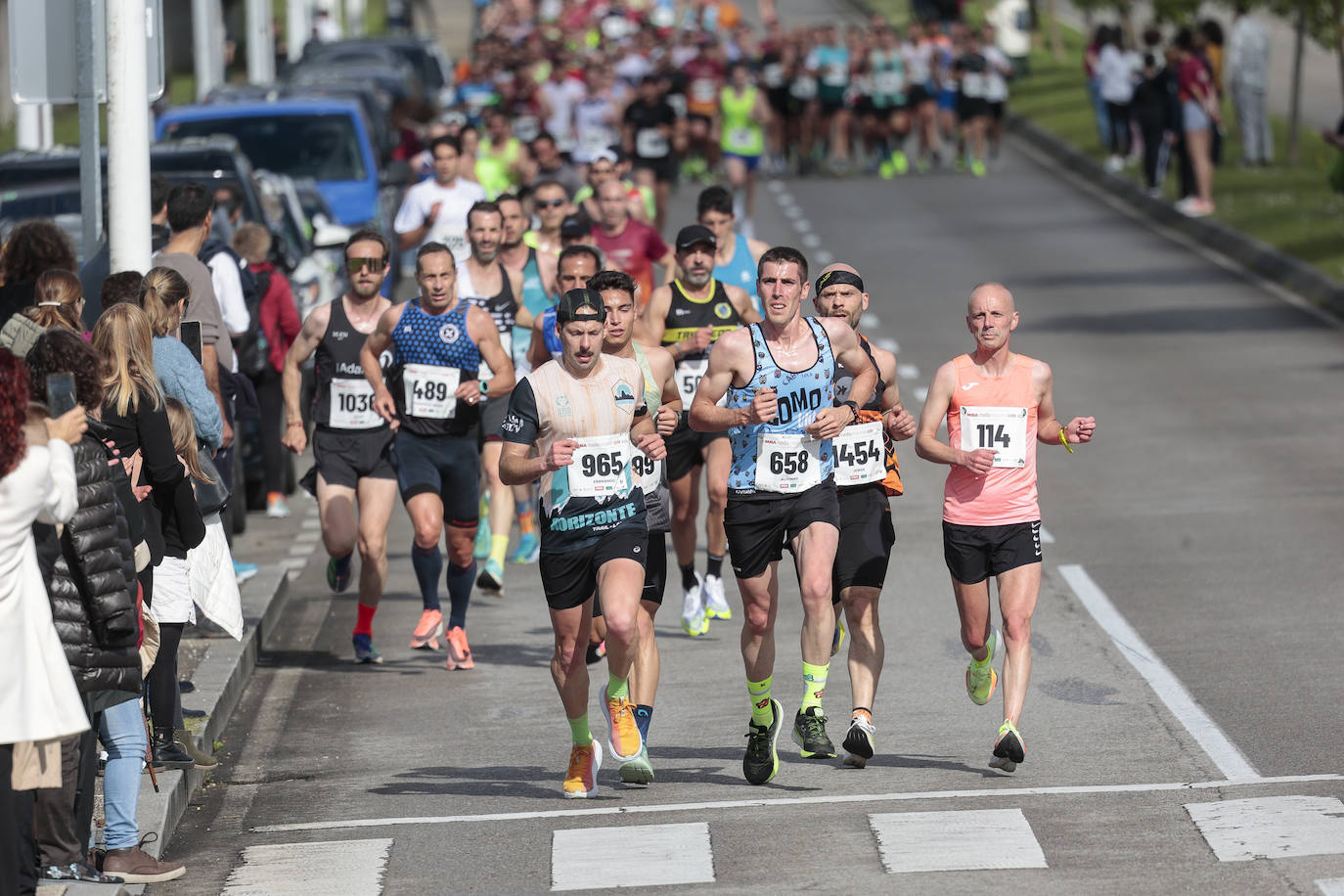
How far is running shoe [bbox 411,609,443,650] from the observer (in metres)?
13.1

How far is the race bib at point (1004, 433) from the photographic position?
33.2ft

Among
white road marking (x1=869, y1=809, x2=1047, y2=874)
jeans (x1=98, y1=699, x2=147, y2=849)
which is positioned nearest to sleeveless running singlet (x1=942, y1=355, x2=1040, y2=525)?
white road marking (x1=869, y1=809, x2=1047, y2=874)

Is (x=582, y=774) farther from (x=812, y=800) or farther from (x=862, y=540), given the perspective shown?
(x=862, y=540)

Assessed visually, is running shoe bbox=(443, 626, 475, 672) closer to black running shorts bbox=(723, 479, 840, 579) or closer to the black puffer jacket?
black running shorts bbox=(723, 479, 840, 579)

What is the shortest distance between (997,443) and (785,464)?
2.68 feet

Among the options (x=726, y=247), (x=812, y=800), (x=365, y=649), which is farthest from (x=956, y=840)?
(x=726, y=247)

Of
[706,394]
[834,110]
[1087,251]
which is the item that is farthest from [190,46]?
[706,394]

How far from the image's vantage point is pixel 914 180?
3900 centimetres

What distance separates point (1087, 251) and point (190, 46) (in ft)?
142

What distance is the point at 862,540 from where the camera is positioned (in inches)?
408

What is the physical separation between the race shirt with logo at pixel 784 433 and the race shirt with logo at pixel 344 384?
3.15m

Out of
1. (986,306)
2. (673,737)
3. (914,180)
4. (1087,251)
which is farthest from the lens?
(914,180)

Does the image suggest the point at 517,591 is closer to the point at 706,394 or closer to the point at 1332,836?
the point at 706,394

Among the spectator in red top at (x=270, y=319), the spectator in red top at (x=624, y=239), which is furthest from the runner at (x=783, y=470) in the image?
the spectator in red top at (x=270, y=319)
